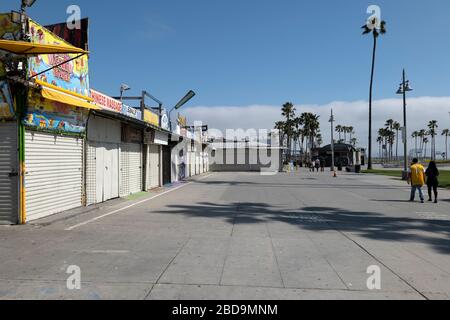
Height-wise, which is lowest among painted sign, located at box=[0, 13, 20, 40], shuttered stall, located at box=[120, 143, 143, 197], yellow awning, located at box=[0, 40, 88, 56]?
shuttered stall, located at box=[120, 143, 143, 197]

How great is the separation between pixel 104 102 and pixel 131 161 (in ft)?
12.7

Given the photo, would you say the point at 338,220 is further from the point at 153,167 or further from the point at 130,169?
the point at 153,167

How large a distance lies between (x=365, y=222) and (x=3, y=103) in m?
9.19

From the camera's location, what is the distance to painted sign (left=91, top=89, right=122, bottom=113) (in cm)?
1337

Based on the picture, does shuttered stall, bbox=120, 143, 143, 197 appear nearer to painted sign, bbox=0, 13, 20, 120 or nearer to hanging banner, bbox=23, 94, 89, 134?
hanging banner, bbox=23, 94, 89, 134

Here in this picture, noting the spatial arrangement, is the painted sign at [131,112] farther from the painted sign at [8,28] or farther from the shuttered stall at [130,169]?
the painted sign at [8,28]

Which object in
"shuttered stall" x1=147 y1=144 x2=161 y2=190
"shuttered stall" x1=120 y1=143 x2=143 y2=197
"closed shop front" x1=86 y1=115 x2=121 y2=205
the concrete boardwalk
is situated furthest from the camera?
"shuttered stall" x1=147 y1=144 x2=161 y2=190

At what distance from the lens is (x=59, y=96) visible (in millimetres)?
10055

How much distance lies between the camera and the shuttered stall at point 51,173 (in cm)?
947

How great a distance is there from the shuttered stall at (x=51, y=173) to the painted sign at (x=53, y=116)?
0.83ft

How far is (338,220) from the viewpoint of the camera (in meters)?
10.7

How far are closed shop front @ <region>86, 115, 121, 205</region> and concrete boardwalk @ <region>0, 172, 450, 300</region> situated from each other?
174cm
